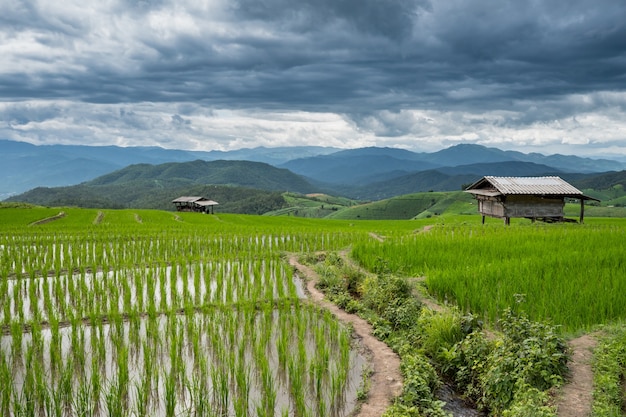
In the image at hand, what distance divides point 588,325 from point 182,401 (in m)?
6.96

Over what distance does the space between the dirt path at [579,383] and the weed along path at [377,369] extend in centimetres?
206

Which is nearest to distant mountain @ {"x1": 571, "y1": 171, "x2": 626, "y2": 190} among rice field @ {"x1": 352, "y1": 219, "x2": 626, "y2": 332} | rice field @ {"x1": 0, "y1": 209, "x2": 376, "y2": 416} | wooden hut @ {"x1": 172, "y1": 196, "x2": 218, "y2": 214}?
wooden hut @ {"x1": 172, "y1": 196, "x2": 218, "y2": 214}

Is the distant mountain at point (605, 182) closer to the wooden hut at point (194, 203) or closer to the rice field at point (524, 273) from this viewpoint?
the wooden hut at point (194, 203)

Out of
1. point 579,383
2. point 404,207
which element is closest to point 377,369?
point 579,383

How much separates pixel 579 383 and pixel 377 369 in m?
2.81

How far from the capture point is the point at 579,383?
585 centimetres

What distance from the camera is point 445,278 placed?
34.4ft

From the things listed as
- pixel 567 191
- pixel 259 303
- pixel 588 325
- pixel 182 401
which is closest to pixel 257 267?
pixel 259 303

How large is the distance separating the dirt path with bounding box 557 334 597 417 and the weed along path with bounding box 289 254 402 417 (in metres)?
2.06

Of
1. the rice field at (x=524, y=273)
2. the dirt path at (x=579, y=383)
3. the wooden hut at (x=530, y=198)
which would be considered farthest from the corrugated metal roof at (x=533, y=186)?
the dirt path at (x=579, y=383)

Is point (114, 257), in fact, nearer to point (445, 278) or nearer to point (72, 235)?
point (72, 235)

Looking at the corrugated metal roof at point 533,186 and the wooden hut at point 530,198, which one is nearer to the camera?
the corrugated metal roof at point 533,186

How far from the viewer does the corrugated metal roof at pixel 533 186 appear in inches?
1016

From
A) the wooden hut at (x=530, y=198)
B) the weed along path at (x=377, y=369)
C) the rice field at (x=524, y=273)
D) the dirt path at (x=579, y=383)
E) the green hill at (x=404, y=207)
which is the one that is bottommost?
the green hill at (x=404, y=207)
